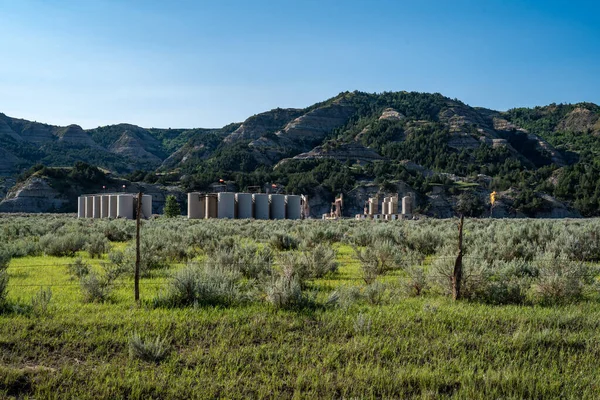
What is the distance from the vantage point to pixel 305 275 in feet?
32.3

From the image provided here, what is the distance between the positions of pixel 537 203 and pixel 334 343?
9981 cm

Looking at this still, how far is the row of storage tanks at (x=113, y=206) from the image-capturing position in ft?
179

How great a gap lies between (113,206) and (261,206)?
59.5 ft

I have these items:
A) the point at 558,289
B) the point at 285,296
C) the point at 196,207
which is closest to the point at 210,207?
the point at 196,207

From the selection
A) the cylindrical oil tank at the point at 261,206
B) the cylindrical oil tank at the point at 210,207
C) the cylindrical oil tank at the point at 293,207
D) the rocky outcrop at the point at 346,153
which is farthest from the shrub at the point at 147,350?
the rocky outcrop at the point at 346,153

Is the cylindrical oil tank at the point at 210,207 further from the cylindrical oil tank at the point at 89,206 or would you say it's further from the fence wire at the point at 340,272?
the fence wire at the point at 340,272

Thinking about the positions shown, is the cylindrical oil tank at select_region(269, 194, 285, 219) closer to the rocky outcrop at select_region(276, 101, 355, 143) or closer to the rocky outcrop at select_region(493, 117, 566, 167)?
the rocky outcrop at select_region(276, 101, 355, 143)

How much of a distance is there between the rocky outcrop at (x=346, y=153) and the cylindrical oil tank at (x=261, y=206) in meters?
79.2

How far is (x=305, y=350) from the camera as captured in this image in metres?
5.38

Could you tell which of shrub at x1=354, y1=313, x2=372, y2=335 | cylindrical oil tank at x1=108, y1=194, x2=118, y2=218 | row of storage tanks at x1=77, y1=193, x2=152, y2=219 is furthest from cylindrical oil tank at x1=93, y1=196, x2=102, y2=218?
shrub at x1=354, y1=313, x2=372, y2=335

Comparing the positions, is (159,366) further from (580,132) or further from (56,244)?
(580,132)

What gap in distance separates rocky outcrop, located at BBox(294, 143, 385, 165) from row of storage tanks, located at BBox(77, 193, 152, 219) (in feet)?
250

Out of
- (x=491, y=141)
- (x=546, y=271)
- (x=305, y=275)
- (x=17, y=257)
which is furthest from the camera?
(x=491, y=141)

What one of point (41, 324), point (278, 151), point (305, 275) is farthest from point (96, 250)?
point (278, 151)
